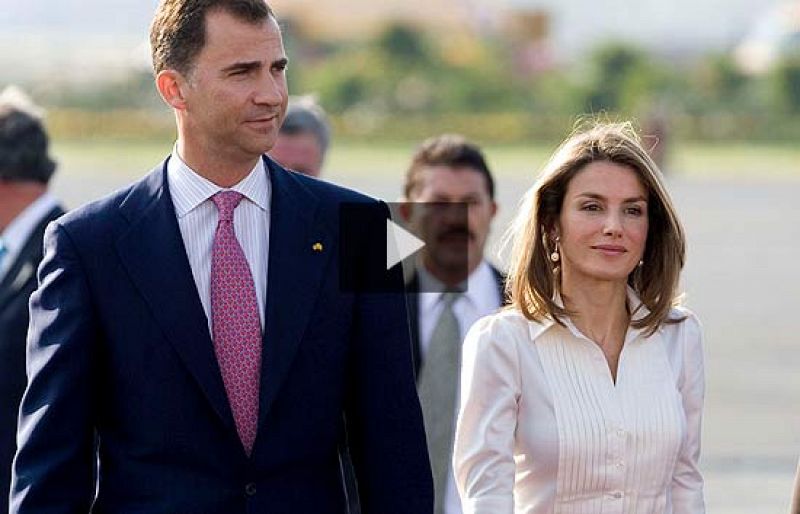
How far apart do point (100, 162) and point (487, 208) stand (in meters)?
42.5

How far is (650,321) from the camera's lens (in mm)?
4402

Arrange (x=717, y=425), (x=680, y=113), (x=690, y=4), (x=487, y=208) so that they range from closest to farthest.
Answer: (x=487, y=208)
(x=717, y=425)
(x=680, y=113)
(x=690, y=4)

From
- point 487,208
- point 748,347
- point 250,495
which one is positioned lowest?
point 748,347

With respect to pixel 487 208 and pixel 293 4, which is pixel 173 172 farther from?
pixel 293 4

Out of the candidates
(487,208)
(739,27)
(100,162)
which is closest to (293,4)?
(739,27)

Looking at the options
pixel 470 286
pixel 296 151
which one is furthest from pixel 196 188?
pixel 296 151

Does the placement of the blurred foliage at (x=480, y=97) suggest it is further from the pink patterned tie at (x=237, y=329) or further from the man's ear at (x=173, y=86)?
the pink patterned tie at (x=237, y=329)

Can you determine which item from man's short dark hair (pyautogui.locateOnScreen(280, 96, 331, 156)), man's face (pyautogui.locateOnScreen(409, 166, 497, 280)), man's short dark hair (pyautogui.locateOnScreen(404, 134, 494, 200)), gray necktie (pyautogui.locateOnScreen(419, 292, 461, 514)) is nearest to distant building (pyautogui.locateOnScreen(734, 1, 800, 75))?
man's short dark hair (pyautogui.locateOnScreen(280, 96, 331, 156))

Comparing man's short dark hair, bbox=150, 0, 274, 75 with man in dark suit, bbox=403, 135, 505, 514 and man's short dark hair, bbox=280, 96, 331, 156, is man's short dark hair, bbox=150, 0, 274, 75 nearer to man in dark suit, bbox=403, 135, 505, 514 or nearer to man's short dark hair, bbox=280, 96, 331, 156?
man in dark suit, bbox=403, 135, 505, 514

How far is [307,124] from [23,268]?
1.47 metres

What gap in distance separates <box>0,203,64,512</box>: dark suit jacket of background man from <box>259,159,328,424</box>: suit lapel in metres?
1.76

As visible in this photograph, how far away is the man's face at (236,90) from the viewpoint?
3.75 m

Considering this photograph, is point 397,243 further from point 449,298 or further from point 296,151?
point 296,151

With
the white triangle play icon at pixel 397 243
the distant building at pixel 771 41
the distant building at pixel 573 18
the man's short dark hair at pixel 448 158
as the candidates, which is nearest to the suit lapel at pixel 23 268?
the man's short dark hair at pixel 448 158
